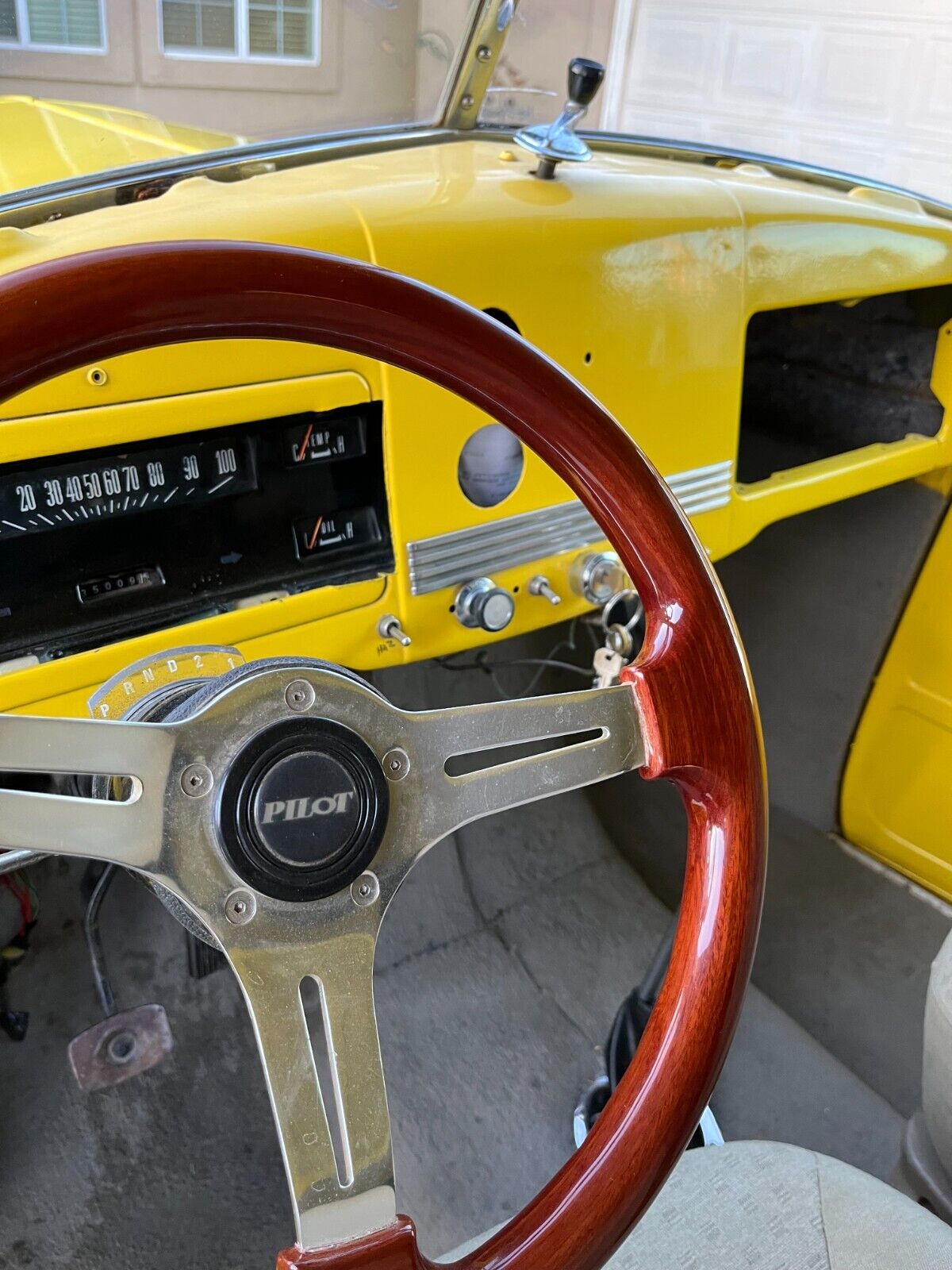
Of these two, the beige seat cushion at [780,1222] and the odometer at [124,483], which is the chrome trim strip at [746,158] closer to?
the odometer at [124,483]

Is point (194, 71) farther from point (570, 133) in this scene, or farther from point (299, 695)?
point (299, 695)

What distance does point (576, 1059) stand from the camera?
1.54 m

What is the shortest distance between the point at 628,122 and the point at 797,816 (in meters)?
1.09

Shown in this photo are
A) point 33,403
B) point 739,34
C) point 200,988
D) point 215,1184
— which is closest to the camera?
point 33,403

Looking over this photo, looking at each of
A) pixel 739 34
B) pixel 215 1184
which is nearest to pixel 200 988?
pixel 215 1184

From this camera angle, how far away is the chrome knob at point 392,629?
100cm

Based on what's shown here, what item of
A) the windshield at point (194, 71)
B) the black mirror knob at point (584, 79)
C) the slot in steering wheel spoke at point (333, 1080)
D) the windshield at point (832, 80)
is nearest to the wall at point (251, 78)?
the windshield at point (194, 71)

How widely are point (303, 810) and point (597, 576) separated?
→ 635 millimetres

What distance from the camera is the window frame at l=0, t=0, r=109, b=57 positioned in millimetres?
918

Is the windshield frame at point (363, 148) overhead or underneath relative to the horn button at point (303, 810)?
overhead

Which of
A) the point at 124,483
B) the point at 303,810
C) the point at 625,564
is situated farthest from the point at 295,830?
the point at 124,483

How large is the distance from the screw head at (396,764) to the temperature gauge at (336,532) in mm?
429

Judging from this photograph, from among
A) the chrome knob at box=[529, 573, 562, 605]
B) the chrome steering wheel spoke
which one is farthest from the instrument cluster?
the chrome steering wheel spoke

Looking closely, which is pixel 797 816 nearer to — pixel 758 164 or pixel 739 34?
pixel 758 164
